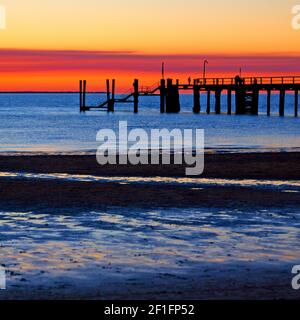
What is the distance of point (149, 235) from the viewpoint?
1427cm

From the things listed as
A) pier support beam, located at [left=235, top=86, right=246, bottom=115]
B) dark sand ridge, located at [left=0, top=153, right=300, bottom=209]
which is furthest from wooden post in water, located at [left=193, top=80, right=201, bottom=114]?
dark sand ridge, located at [left=0, top=153, right=300, bottom=209]

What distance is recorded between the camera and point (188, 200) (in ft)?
62.1

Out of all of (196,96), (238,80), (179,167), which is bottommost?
(179,167)

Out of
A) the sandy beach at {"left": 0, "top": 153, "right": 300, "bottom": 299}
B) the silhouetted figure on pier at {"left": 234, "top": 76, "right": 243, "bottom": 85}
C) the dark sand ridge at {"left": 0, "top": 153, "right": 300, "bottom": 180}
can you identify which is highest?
the silhouetted figure on pier at {"left": 234, "top": 76, "right": 243, "bottom": 85}

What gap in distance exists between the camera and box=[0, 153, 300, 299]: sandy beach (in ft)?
34.9

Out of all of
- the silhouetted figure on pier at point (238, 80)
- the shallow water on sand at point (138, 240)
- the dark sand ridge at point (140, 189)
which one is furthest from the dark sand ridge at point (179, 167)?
the silhouetted figure on pier at point (238, 80)

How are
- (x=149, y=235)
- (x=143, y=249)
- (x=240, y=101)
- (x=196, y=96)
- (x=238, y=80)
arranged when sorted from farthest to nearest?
(x=196, y=96) → (x=240, y=101) → (x=238, y=80) → (x=149, y=235) → (x=143, y=249)

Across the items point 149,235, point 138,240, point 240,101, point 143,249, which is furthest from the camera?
point 240,101

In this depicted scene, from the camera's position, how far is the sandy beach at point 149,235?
1065 centimetres

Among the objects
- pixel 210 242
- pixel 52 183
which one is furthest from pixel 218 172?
pixel 210 242

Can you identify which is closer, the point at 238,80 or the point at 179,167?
the point at 179,167

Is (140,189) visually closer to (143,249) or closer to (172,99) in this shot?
(143,249)

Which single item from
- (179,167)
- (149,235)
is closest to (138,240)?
(149,235)

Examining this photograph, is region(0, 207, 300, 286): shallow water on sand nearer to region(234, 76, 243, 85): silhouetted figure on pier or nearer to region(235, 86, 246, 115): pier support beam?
region(234, 76, 243, 85): silhouetted figure on pier
